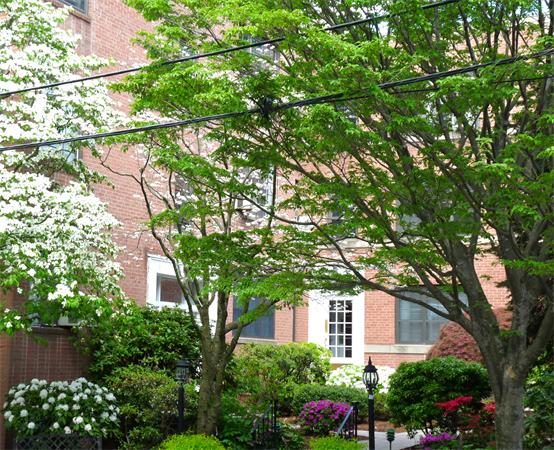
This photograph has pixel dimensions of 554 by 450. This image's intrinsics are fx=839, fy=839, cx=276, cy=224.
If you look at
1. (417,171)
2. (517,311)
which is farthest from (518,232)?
(417,171)

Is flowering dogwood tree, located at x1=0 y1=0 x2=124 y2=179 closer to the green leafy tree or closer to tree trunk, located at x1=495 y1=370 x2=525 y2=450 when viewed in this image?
the green leafy tree

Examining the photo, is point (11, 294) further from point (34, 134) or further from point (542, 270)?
point (542, 270)

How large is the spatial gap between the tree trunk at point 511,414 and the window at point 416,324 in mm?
12670

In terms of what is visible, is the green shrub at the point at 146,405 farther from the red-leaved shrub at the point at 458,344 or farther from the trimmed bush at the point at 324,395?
the red-leaved shrub at the point at 458,344

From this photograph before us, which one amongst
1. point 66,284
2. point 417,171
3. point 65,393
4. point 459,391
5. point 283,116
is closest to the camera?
point 417,171

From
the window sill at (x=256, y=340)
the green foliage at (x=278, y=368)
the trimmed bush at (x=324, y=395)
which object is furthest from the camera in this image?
the window sill at (x=256, y=340)

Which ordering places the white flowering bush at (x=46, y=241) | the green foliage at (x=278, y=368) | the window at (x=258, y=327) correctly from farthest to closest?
the window at (x=258, y=327), the green foliage at (x=278, y=368), the white flowering bush at (x=46, y=241)

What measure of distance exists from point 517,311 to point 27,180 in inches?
304

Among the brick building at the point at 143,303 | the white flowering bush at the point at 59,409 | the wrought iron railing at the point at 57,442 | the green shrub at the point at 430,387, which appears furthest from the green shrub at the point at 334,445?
the wrought iron railing at the point at 57,442

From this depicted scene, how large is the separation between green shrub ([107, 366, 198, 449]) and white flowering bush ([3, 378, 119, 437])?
1.59ft

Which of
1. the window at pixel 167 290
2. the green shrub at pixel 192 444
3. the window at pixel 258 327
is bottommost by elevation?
the green shrub at pixel 192 444

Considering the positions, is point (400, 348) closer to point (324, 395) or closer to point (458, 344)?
point (324, 395)

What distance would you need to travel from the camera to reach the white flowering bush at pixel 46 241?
507 inches

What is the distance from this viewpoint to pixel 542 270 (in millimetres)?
10633
